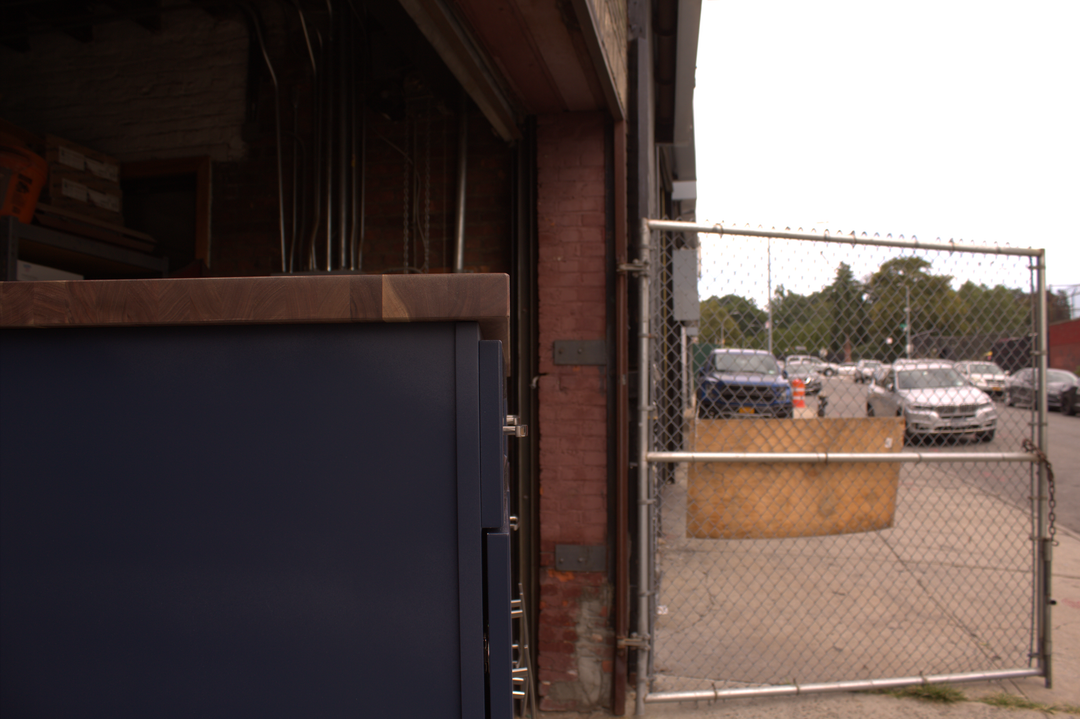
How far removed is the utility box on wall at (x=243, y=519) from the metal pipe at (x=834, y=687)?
7.92 ft

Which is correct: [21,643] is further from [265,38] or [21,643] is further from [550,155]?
[265,38]

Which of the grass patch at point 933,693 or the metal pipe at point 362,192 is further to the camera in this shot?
the metal pipe at point 362,192

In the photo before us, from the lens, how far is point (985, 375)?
129 inches

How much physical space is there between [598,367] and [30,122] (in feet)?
15.0

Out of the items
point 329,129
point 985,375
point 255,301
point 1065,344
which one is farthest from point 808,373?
point 1065,344

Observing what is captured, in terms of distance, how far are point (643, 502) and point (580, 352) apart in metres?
0.85

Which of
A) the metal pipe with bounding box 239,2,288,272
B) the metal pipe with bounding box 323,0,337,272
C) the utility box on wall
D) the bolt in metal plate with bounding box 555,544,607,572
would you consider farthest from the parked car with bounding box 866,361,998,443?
the metal pipe with bounding box 239,2,288,272

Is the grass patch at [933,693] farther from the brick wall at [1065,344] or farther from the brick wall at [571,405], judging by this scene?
the brick wall at [1065,344]

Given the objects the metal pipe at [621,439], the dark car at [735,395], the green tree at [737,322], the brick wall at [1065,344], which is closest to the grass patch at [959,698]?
the metal pipe at [621,439]

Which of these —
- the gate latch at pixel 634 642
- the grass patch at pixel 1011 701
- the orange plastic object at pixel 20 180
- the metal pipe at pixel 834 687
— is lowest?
the grass patch at pixel 1011 701

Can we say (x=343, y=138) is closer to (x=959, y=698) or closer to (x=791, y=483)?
(x=791, y=483)

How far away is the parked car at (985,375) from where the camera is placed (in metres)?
3.25

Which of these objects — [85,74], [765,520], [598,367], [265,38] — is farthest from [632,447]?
[85,74]

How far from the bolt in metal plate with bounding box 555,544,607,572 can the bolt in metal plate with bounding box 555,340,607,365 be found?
38.9 inches
